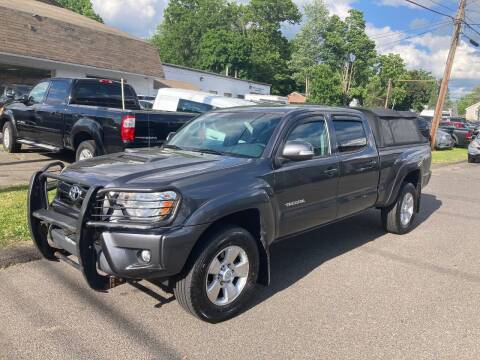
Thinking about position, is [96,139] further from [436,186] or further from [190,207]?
[436,186]

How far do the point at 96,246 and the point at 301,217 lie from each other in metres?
2.04

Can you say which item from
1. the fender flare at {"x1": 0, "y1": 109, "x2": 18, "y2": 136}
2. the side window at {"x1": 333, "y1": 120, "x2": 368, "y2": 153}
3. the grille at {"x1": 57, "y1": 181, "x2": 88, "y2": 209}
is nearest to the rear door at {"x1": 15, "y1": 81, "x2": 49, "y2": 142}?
the fender flare at {"x1": 0, "y1": 109, "x2": 18, "y2": 136}

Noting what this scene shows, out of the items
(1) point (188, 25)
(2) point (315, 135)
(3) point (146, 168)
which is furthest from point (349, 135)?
(1) point (188, 25)

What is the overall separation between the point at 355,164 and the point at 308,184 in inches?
40.7

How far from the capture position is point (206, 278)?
11.7ft

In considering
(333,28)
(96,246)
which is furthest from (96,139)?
(333,28)

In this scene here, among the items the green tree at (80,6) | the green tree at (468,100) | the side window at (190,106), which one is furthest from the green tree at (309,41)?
the green tree at (468,100)

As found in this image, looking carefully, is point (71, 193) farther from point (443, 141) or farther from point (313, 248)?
point (443, 141)

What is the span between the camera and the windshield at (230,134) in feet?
14.4

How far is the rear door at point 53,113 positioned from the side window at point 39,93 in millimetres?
186

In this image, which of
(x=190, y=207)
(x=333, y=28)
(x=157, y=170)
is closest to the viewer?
(x=190, y=207)

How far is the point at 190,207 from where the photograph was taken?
3383 millimetres

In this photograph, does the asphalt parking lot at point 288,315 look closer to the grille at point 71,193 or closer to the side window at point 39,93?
the grille at point 71,193

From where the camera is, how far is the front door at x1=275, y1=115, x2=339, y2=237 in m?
4.30
